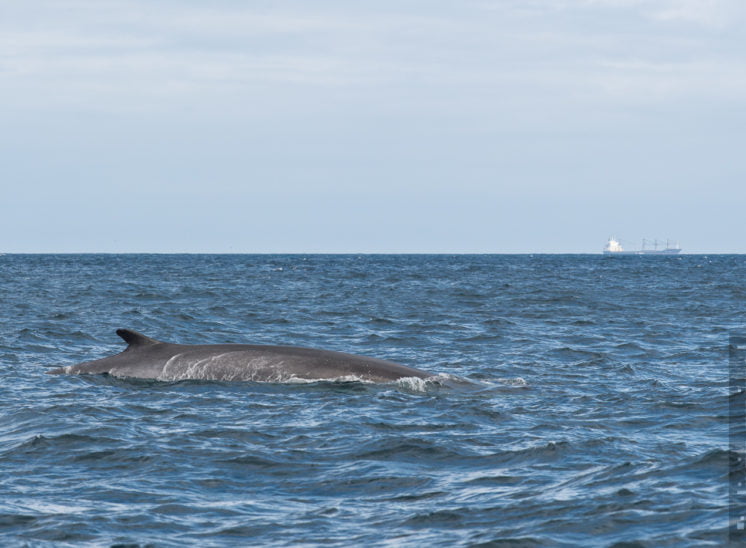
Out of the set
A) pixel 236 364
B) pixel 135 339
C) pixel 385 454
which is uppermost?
pixel 135 339

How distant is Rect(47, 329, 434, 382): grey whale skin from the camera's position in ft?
59.3

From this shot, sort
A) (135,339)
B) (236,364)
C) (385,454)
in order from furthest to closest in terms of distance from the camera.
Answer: (135,339) < (236,364) < (385,454)

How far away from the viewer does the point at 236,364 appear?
18406 millimetres

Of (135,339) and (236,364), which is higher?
(135,339)

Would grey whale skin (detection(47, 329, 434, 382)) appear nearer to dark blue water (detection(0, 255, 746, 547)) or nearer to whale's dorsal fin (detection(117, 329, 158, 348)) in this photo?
whale's dorsal fin (detection(117, 329, 158, 348))

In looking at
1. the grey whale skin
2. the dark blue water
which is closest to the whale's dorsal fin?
the grey whale skin

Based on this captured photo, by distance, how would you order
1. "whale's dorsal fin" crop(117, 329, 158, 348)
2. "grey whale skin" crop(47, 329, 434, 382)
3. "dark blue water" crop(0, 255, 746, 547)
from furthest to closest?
"whale's dorsal fin" crop(117, 329, 158, 348) → "grey whale skin" crop(47, 329, 434, 382) → "dark blue water" crop(0, 255, 746, 547)

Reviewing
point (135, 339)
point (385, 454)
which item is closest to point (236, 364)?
point (135, 339)

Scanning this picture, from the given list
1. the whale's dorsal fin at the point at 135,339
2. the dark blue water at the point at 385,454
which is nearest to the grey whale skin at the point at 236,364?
the whale's dorsal fin at the point at 135,339

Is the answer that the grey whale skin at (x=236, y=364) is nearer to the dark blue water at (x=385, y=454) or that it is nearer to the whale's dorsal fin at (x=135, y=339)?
the whale's dorsal fin at (x=135, y=339)

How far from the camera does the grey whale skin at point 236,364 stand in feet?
59.3

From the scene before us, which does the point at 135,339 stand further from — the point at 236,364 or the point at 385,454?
the point at 385,454

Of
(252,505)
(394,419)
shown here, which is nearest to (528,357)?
(394,419)

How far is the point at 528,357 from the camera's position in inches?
941
